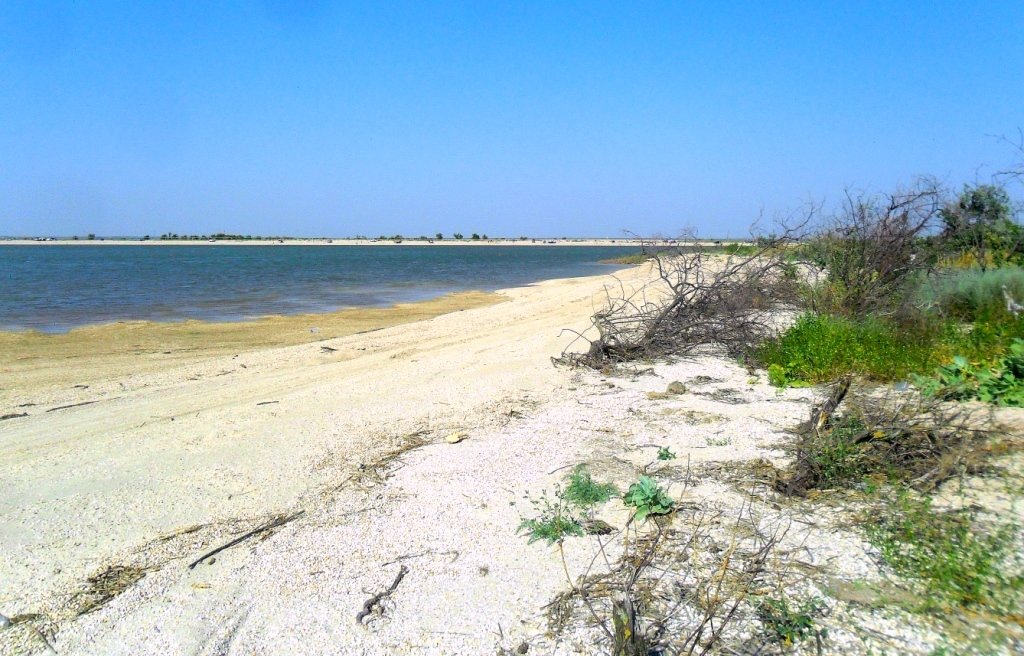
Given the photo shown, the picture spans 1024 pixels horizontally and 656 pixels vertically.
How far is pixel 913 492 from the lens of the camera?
356 cm

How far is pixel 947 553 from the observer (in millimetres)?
2859

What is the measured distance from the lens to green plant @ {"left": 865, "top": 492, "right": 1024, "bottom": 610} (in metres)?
2.62

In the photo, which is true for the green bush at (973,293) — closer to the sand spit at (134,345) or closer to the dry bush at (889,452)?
the dry bush at (889,452)

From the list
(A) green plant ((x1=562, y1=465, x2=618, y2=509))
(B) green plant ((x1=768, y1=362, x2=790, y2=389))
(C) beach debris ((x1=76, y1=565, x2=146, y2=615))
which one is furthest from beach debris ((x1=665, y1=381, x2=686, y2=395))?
(C) beach debris ((x1=76, y1=565, x2=146, y2=615))

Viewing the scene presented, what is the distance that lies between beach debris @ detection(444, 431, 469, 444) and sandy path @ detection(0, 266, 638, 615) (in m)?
0.27

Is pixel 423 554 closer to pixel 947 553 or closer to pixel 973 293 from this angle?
pixel 947 553

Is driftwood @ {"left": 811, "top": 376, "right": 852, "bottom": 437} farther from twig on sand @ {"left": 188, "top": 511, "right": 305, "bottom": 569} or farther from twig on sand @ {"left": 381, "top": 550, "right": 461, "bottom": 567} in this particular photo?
twig on sand @ {"left": 188, "top": 511, "right": 305, "bottom": 569}

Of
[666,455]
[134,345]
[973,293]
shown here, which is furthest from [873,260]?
[134,345]

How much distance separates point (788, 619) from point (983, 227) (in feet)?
32.8

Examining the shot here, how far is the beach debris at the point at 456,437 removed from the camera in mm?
5176

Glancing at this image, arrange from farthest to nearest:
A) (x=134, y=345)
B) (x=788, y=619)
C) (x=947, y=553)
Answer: (x=134, y=345) → (x=947, y=553) → (x=788, y=619)

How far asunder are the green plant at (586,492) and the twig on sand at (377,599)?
105 cm

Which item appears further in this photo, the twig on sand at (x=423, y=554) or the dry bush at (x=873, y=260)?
the dry bush at (x=873, y=260)

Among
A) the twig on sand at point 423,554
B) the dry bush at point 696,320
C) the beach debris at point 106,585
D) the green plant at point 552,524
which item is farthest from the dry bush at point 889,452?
the dry bush at point 696,320
